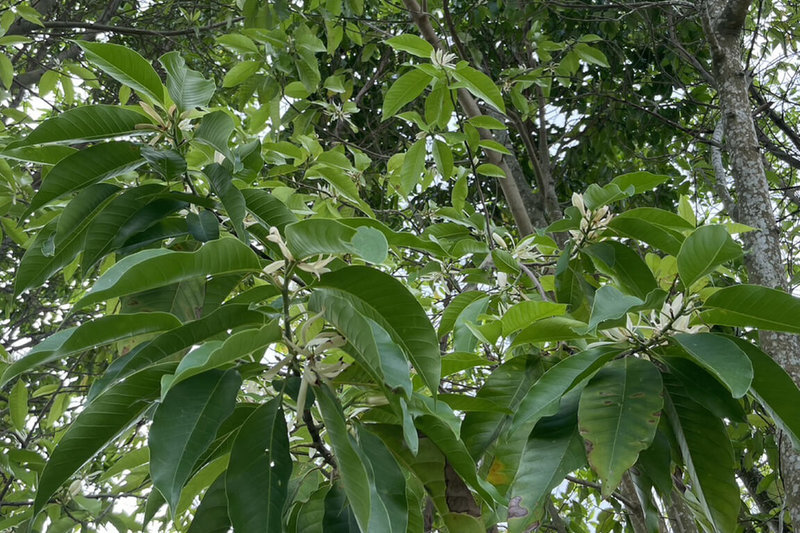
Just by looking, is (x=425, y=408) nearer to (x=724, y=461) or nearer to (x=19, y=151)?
(x=724, y=461)

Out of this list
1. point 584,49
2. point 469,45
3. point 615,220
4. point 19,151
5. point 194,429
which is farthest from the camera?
point 469,45

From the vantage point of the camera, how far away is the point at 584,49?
3.20m

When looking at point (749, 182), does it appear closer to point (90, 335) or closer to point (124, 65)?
point (124, 65)

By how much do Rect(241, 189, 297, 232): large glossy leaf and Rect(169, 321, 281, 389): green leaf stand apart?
0.34m

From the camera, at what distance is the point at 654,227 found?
1257 millimetres

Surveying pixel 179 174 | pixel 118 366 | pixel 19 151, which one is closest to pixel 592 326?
pixel 118 366

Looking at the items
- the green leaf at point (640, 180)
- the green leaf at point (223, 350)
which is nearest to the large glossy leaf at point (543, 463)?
the green leaf at point (223, 350)

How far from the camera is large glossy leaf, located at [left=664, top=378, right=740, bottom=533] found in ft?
3.00

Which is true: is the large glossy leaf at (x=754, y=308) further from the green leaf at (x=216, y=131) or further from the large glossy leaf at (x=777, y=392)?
the green leaf at (x=216, y=131)

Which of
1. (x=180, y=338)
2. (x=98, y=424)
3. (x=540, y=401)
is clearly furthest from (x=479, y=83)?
(x=98, y=424)

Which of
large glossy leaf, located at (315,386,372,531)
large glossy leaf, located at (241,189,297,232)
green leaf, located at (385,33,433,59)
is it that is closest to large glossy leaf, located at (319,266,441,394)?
large glossy leaf, located at (315,386,372,531)

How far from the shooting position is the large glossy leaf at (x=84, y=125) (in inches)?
38.0

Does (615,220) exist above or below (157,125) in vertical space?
below

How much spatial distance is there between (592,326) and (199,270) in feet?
1.48
